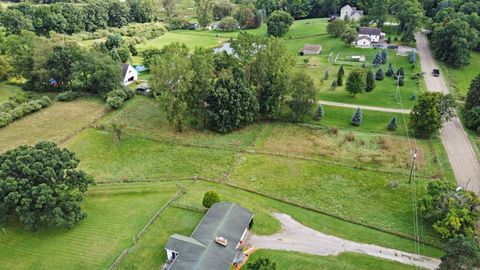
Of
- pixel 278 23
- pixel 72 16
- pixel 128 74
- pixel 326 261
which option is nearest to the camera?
pixel 326 261

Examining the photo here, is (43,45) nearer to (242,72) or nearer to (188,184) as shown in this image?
(242,72)

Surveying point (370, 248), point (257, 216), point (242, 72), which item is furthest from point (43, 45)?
point (370, 248)

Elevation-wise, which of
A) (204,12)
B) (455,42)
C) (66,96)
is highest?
(204,12)

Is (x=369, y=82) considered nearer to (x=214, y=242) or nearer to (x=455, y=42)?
(x=455, y=42)

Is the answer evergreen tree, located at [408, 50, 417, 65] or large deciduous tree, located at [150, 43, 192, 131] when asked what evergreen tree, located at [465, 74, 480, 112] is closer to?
evergreen tree, located at [408, 50, 417, 65]

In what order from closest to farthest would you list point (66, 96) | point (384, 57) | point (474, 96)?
point (474, 96)
point (66, 96)
point (384, 57)

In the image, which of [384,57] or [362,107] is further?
[384,57]

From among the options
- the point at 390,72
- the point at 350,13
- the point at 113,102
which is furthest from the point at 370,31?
the point at 113,102

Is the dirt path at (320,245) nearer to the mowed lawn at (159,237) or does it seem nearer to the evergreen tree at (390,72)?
the mowed lawn at (159,237)

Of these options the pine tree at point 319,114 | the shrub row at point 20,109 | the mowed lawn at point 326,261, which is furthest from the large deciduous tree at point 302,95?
the shrub row at point 20,109
